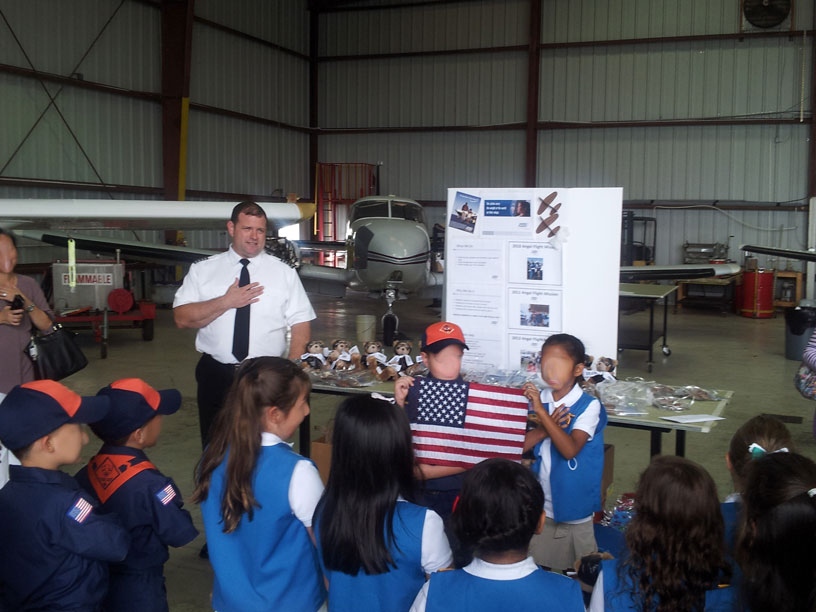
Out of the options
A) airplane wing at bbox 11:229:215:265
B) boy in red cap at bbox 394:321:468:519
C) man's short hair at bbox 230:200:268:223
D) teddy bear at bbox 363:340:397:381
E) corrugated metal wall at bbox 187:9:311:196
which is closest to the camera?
boy in red cap at bbox 394:321:468:519

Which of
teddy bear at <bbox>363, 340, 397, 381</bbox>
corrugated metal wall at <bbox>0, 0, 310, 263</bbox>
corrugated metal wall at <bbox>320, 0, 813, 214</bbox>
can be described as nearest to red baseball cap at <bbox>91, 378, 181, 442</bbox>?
teddy bear at <bbox>363, 340, 397, 381</bbox>

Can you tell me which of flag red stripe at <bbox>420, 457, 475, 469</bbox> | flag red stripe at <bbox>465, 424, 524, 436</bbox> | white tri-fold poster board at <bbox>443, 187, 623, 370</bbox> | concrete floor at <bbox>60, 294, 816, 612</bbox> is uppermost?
white tri-fold poster board at <bbox>443, 187, 623, 370</bbox>

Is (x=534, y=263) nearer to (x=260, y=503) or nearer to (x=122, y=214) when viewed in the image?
(x=122, y=214)

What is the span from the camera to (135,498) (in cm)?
213

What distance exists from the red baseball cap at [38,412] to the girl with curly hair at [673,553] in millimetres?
1495

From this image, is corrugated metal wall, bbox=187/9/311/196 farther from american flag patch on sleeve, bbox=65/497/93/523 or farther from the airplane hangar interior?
american flag patch on sleeve, bbox=65/497/93/523

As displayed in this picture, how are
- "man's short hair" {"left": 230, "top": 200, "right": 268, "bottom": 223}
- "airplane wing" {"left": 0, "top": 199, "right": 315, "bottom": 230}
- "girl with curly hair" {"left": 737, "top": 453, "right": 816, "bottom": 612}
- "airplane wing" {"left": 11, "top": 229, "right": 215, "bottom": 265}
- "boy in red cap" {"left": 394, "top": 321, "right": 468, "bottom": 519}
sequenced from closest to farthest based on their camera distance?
"girl with curly hair" {"left": 737, "top": 453, "right": 816, "bottom": 612} → "boy in red cap" {"left": 394, "top": 321, "right": 468, "bottom": 519} → "airplane wing" {"left": 0, "top": 199, "right": 315, "bottom": 230} → "man's short hair" {"left": 230, "top": 200, "right": 268, "bottom": 223} → "airplane wing" {"left": 11, "top": 229, "right": 215, "bottom": 265}

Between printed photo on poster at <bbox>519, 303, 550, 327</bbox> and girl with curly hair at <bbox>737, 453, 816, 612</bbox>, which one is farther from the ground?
printed photo on poster at <bbox>519, 303, 550, 327</bbox>

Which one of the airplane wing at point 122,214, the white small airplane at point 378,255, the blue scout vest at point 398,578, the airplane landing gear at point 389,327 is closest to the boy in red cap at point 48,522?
the blue scout vest at point 398,578

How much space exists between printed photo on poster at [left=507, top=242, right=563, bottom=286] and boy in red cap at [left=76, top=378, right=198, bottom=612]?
98.0 inches

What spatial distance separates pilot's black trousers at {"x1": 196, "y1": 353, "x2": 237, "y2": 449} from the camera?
3559 millimetres

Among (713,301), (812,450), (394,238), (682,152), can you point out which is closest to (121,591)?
(812,450)

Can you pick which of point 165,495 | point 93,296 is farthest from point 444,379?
point 93,296

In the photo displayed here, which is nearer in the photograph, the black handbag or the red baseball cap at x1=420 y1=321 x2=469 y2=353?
the red baseball cap at x1=420 y1=321 x2=469 y2=353
